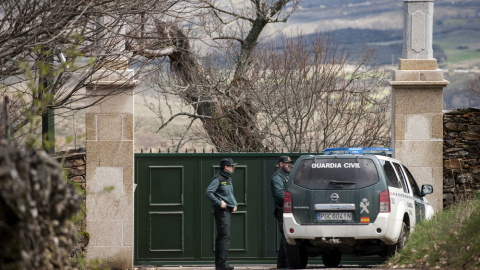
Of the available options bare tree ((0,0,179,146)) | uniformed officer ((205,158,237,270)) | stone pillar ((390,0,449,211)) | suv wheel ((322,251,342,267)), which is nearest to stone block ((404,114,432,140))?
stone pillar ((390,0,449,211))

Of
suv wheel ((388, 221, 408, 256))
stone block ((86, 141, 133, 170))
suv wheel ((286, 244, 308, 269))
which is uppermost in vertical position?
stone block ((86, 141, 133, 170))

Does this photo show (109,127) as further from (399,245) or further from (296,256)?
(399,245)

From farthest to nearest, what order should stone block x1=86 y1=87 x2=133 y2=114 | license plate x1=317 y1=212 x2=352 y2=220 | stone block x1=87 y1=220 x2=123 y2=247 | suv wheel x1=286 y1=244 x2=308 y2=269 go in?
stone block x1=87 y1=220 x2=123 y2=247, stone block x1=86 y1=87 x2=133 y2=114, suv wheel x1=286 y1=244 x2=308 y2=269, license plate x1=317 y1=212 x2=352 y2=220

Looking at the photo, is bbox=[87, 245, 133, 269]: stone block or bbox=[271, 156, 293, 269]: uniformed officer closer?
bbox=[271, 156, 293, 269]: uniformed officer

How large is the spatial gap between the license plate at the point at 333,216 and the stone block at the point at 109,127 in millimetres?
4046

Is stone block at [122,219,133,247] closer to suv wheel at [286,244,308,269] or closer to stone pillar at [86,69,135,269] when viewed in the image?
stone pillar at [86,69,135,269]

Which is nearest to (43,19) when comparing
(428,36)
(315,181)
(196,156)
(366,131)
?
(315,181)

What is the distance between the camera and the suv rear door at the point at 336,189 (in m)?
12.1

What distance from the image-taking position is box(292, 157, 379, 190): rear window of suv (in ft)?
40.1

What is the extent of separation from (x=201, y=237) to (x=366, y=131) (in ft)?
33.3

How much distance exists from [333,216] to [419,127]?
344cm

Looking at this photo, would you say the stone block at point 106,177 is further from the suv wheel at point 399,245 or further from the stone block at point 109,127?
the suv wheel at point 399,245

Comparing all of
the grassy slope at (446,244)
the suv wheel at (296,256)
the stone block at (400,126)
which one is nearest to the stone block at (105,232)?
the suv wheel at (296,256)

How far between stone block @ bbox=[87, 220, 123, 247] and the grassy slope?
4.80 m
